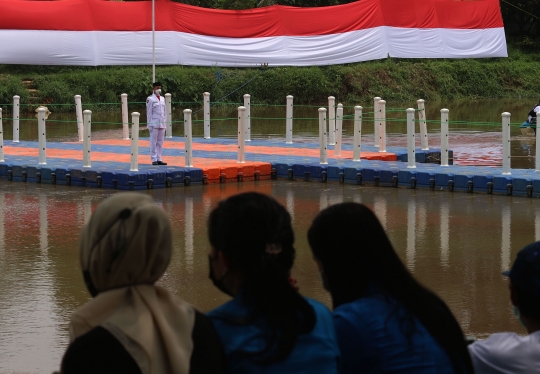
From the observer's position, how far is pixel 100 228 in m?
2.78

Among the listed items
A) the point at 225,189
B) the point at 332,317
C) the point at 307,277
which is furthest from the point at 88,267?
the point at 225,189

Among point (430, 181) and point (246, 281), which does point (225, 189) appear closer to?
point (430, 181)

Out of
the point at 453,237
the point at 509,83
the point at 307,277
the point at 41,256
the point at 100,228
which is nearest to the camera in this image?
the point at 100,228

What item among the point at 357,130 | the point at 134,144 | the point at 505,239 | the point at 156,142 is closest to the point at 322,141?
the point at 357,130

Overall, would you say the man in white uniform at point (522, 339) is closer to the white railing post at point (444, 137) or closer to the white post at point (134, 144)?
the white post at point (134, 144)

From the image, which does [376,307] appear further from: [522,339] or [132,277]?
[132,277]

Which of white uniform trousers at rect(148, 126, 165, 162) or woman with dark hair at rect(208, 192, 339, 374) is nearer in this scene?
woman with dark hair at rect(208, 192, 339, 374)

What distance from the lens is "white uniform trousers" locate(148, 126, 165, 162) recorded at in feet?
54.0

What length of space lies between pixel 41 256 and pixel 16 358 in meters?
3.52

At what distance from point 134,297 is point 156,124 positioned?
46.1 ft

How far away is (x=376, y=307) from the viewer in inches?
129

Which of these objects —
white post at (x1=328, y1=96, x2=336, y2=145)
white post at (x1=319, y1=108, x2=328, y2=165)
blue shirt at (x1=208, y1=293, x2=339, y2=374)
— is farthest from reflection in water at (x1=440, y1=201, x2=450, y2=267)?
blue shirt at (x1=208, y1=293, x2=339, y2=374)

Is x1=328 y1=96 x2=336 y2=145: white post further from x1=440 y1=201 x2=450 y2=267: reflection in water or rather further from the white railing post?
x1=440 y1=201 x2=450 y2=267: reflection in water

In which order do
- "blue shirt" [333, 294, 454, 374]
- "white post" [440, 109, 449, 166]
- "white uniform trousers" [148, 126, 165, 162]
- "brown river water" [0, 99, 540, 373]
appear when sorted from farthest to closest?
"white uniform trousers" [148, 126, 165, 162], "white post" [440, 109, 449, 166], "brown river water" [0, 99, 540, 373], "blue shirt" [333, 294, 454, 374]
